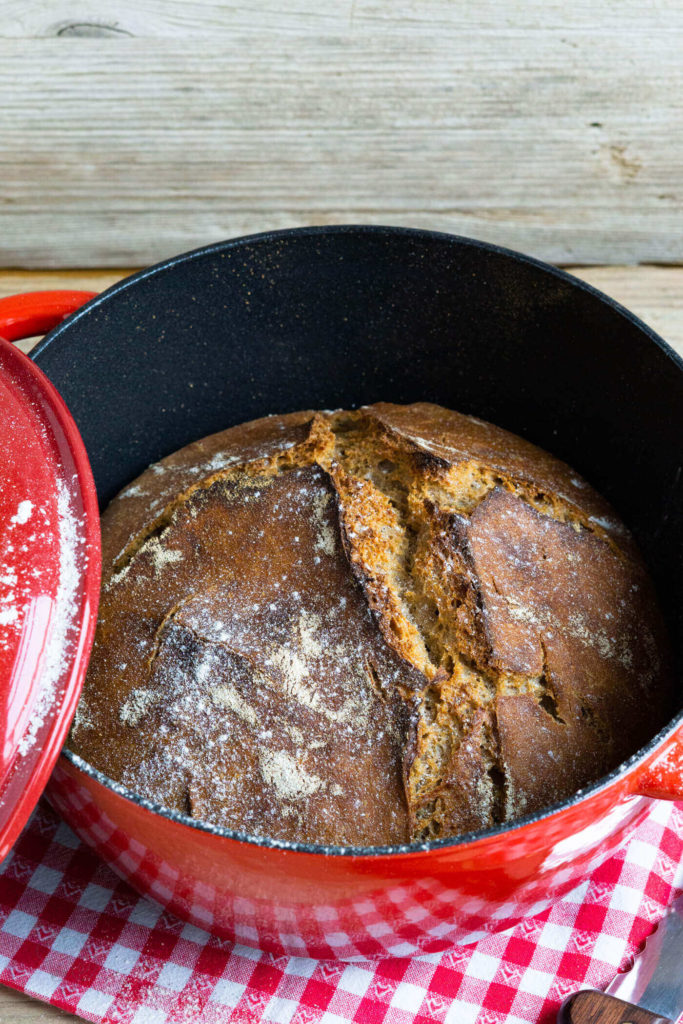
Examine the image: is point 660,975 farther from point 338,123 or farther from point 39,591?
point 338,123

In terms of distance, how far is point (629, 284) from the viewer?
74.4 inches

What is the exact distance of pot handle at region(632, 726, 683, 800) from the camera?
0.95m

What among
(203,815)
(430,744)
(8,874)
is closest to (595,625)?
(430,744)

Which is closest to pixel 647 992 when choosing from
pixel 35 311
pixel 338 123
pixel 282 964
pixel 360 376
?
pixel 282 964

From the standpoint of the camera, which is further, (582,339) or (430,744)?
(582,339)

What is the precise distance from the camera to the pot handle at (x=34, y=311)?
1294 millimetres

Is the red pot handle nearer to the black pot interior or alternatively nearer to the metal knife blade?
the black pot interior

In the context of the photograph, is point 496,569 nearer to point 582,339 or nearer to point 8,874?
point 582,339

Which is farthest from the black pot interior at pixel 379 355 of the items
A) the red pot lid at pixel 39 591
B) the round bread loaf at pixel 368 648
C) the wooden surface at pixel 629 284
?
the wooden surface at pixel 629 284

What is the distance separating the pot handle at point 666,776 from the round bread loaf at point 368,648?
127 millimetres

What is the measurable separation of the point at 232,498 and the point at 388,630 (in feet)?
0.99

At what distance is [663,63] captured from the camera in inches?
64.6

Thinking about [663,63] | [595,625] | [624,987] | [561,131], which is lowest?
[624,987]

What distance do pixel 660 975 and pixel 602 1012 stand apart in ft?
0.31
